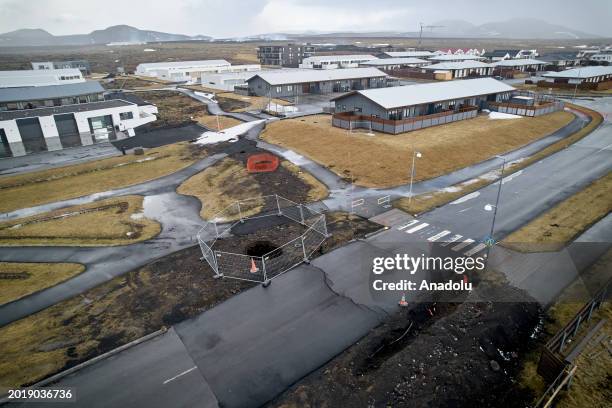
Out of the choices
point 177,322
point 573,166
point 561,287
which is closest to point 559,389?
point 561,287

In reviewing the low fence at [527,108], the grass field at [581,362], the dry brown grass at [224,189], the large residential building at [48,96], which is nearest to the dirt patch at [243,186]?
the dry brown grass at [224,189]

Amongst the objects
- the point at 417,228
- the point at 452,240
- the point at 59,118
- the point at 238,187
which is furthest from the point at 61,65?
the point at 452,240

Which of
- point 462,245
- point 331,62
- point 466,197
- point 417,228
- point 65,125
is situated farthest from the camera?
point 331,62

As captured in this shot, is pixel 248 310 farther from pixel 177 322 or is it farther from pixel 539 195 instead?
pixel 539 195

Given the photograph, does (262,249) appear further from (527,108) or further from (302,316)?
(527,108)

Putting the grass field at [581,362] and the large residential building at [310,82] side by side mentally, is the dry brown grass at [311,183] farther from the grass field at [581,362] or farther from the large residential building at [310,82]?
the large residential building at [310,82]

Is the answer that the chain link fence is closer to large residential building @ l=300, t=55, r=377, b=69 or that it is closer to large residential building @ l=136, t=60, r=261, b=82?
large residential building @ l=136, t=60, r=261, b=82
